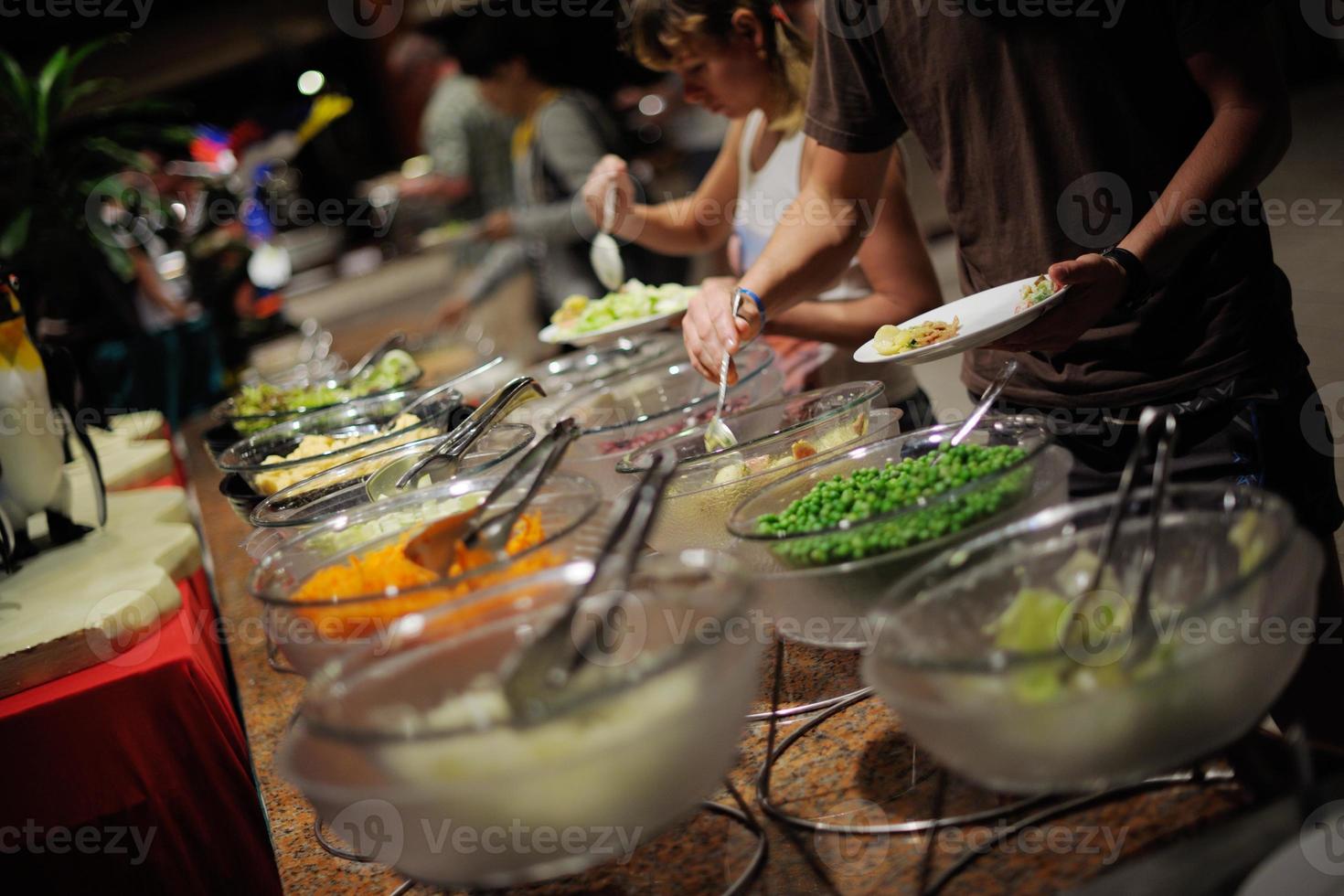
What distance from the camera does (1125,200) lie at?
57.6 inches

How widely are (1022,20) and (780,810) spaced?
1049 millimetres

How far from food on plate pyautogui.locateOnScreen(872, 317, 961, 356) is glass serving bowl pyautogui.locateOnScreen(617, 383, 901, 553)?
61mm

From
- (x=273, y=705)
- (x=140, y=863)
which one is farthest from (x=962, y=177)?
(x=140, y=863)

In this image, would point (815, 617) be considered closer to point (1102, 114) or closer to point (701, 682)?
point (701, 682)

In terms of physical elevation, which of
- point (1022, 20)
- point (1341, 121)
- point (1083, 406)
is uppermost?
point (1022, 20)

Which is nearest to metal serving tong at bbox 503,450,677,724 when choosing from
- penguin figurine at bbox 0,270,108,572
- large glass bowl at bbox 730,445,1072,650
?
large glass bowl at bbox 730,445,1072,650

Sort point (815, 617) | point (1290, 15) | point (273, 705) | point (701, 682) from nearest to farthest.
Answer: point (701, 682) → point (815, 617) → point (273, 705) → point (1290, 15)

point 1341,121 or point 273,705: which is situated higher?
point 273,705

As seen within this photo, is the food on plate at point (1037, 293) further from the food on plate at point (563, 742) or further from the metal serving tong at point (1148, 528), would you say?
the food on plate at point (563, 742)

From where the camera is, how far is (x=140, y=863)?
1.63 metres

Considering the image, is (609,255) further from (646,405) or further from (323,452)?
(323,452)

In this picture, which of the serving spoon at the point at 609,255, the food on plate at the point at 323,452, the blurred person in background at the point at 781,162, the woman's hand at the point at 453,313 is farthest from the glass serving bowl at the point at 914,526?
the woman's hand at the point at 453,313

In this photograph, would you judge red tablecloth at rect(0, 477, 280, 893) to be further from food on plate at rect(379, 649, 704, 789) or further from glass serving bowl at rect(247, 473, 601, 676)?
food on plate at rect(379, 649, 704, 789)

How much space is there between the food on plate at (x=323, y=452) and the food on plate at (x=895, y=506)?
2.58 ft
